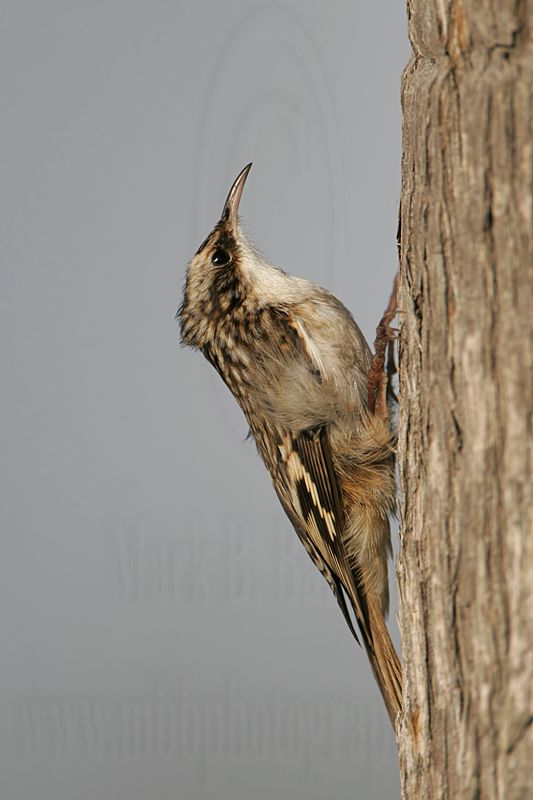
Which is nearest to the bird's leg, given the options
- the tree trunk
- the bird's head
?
the bird's head

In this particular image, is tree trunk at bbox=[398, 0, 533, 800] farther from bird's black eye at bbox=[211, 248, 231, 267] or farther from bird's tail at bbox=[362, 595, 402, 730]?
bird's black eye at bbox=[211, 248, 231, 267]

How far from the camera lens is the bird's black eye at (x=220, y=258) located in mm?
1655

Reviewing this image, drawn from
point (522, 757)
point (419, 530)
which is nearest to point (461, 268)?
point (419, 530)

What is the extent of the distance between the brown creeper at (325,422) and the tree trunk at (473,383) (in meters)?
0.57

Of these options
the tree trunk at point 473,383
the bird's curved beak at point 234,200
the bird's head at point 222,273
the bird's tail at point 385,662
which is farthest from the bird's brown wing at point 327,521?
the tree trunk at point 473,383

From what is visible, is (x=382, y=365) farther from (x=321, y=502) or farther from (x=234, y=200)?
(x=234, y=200)

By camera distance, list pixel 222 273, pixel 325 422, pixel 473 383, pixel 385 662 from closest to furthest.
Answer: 1. pixel 473 383
2. pixel 385 662
3. pixel 325 422
4. pixel 222 273

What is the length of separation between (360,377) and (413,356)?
0.58 metres

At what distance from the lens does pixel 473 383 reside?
0.83 m

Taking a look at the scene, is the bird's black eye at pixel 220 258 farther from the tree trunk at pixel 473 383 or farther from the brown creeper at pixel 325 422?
the tree trunk at pixel 473 383

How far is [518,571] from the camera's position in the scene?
2.63 ft

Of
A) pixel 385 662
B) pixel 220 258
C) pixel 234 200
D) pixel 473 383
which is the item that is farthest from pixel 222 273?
pixel 473 383

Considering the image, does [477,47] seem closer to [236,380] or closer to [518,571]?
[518,571]

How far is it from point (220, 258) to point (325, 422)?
0.39m
